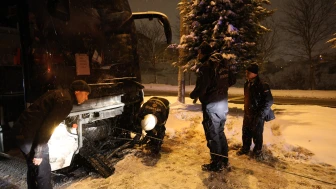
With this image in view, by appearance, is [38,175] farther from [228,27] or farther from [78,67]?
[228,27]

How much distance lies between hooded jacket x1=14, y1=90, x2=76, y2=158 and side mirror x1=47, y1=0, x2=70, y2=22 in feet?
4.04

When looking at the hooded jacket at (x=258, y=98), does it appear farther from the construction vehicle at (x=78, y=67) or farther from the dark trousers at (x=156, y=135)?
the construction vehicle at (x=78, y=67)

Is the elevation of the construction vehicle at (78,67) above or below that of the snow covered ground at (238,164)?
above

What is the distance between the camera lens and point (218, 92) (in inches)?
157

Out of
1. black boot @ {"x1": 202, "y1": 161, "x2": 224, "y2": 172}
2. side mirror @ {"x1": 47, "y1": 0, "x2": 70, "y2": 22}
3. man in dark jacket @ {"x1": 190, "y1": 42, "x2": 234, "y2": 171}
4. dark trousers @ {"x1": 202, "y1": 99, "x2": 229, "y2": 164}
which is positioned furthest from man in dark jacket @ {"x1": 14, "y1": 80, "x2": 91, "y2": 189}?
black boot @ {"x1": 202, "y1": 161, "x2": 224, "y2": 172}

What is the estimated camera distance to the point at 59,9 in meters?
3.34

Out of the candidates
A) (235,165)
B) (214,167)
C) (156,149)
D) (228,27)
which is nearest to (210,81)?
(214,167)

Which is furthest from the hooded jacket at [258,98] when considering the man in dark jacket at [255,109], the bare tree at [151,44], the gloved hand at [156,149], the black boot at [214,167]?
the bare tree at [151,44]

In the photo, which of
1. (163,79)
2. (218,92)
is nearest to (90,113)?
(218,92)

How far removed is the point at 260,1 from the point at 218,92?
5.73 m

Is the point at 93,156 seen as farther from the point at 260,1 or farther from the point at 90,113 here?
the point at 260,1

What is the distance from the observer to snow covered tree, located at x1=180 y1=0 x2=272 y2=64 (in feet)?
25.7

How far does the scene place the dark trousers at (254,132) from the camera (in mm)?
4539

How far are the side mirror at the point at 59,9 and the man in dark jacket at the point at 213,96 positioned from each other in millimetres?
2089
